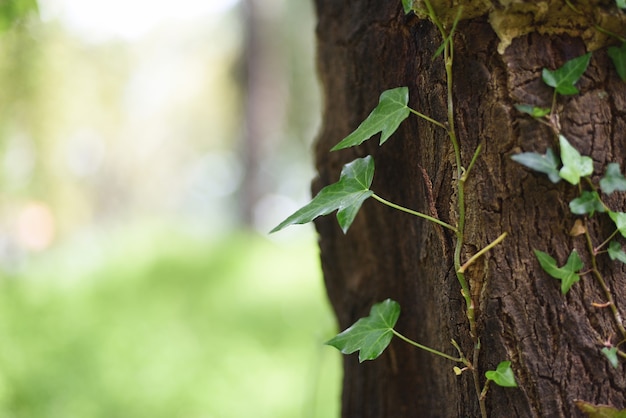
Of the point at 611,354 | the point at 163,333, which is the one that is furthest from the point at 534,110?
the point at 163,333

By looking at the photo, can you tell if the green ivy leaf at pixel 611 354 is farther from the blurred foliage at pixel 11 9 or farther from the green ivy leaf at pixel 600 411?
the blurred foliage at pixel 11 9

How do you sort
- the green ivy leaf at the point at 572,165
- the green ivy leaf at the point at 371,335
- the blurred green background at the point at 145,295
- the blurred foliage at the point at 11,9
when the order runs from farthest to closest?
the blurred green background at the point at 145,295
the blurred foliage at the point at 11,9
the green ivy leaf at the point at 371,335
the green ivy leaf at the point at 572,165

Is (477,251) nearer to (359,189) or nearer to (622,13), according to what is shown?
(359,189)

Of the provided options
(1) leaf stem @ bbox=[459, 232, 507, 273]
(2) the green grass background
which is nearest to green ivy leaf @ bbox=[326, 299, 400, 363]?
(1) leaf stem @ bbox=[459, 232, 507, 273]

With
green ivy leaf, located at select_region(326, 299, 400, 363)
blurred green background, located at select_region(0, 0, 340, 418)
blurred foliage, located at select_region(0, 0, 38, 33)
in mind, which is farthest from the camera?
blurred green background, located at select_region(0, 0, 340, 418)

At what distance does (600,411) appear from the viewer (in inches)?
28.0

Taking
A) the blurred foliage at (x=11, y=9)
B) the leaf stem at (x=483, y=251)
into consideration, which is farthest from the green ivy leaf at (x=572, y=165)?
the blurred foliage at (x=11, y=9)

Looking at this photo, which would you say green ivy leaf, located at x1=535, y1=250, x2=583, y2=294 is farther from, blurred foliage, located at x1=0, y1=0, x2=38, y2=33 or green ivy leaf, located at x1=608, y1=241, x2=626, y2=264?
blurred foliage, located at x1=0, y1=0, x2=38, y2=33

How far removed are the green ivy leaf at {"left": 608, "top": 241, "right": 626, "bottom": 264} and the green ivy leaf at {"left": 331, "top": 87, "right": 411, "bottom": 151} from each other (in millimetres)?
279

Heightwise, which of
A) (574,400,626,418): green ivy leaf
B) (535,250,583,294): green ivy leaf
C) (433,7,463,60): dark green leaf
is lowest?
(574,400,626,418): green ivy leaf

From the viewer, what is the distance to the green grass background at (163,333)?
9.20 ft

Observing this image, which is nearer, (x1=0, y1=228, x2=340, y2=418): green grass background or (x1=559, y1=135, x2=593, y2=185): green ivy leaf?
(x1=559, y1=135, x2=593, y2=185): green ivy leaf

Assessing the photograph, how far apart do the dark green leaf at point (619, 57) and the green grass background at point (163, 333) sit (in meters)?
1.84

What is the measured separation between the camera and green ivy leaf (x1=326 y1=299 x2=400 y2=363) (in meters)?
0.79
